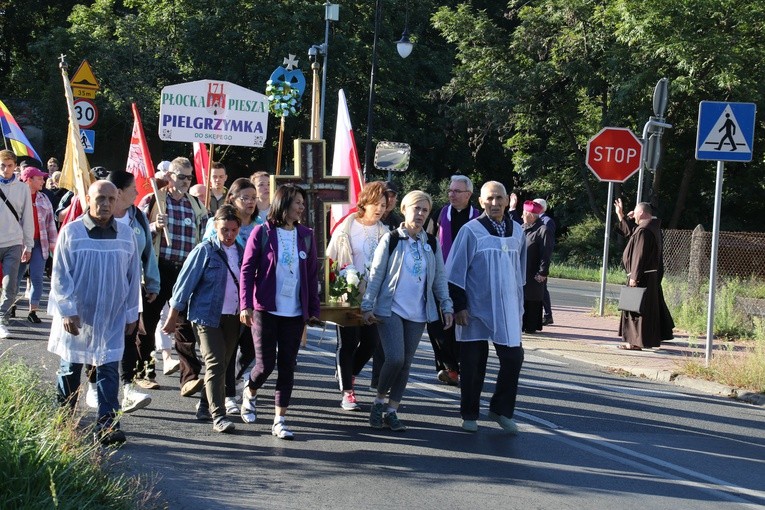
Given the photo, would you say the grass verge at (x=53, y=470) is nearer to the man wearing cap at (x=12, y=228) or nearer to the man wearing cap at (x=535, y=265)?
the man wearing cap at (x=12, y=228)

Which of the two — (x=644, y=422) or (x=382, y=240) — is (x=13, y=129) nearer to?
(x=382, y=240)

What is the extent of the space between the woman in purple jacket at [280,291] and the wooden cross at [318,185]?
114cm

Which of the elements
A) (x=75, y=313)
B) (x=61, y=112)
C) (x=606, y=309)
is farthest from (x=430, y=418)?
(x=61, y=112)

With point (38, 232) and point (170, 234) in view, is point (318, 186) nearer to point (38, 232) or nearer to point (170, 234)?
point (170, 234)

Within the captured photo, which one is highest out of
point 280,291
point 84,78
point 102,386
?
point 84,78

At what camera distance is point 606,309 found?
773 inches

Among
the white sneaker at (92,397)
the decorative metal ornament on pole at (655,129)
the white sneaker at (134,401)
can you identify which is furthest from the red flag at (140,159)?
the decorative metal ornament on pole at (655,129)

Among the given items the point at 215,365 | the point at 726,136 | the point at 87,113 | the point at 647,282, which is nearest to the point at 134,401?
the point at 215,365

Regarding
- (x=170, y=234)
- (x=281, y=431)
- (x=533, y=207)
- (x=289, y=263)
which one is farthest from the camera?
(x=533, y=207)

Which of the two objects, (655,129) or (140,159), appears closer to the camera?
(140,159)

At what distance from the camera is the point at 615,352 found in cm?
1433

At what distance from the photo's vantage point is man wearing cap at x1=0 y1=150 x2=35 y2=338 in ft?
41.4

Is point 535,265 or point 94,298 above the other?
point 535,265

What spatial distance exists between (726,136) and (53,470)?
9138 millimetres
